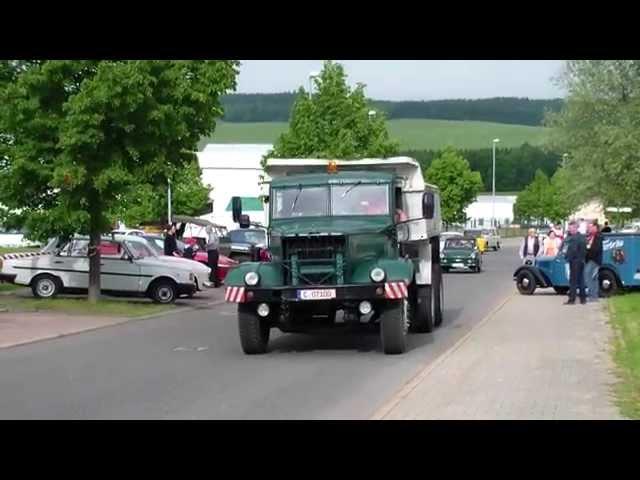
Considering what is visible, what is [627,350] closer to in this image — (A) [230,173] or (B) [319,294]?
(B) [319,294]

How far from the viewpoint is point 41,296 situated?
26.3 metres

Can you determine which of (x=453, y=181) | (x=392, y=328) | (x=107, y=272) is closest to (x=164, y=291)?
(x=107, y=272)

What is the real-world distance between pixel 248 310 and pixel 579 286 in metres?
11.6

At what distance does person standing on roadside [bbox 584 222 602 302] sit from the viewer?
84.9 ft

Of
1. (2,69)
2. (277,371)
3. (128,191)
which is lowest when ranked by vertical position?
(277,371)

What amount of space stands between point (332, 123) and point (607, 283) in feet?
77.8

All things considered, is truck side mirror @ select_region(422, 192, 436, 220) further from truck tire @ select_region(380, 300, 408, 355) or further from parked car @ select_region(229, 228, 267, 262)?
parked car @ select_region(229, 228, 267, 262)

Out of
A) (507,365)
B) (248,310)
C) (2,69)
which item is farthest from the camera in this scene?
(2,69)

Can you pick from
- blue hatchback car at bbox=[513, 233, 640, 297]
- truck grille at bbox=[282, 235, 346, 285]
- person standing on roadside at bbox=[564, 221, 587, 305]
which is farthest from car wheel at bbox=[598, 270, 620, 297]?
truck grille at bbox=[282, 235, 346, 285]

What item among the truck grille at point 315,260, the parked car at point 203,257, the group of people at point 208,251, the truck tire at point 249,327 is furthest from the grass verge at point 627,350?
the parked car at point 203,257

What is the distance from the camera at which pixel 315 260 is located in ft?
53.1

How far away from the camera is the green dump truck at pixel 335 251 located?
1583 centimetres
